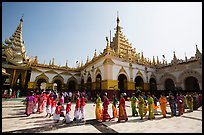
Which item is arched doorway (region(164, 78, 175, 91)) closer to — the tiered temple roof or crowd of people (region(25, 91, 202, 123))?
crowd of people (region(25, 91, 202, 123))

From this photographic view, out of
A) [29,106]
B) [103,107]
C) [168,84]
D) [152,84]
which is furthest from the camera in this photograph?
[152,84]

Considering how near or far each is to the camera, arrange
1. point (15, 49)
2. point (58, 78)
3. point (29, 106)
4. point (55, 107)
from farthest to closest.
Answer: point (15, 49) → point (58, 78) → point (29, 106) → point (55, 107)

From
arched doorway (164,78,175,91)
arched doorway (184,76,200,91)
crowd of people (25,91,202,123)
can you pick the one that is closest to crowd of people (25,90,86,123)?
crowd of people (25,91,202,123)

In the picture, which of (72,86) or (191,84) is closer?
(191,84)

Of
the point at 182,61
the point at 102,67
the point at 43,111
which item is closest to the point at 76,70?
the point at 102,67

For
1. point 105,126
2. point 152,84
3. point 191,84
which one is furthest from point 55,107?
point 191,84

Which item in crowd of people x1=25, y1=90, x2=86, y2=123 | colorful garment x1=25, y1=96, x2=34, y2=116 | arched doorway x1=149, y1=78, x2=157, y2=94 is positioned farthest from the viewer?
arched doorway x1=149, y1=78, x2=157, y2=94

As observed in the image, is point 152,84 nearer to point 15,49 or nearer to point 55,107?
point 55,107

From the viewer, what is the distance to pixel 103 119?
6.50m

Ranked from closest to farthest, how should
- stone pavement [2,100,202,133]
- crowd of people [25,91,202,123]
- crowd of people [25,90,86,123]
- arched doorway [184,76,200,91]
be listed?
1. stone pavement [2,100,202,133]
2. crowd of people [25,90,86,123]
3. crowd of people [25,91,202,123]
4. arched doorway [184,76,200,91]

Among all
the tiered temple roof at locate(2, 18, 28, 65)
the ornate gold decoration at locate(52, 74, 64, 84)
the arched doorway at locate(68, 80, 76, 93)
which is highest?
the tiered temple roof at locate(2, 18, 28, 65)

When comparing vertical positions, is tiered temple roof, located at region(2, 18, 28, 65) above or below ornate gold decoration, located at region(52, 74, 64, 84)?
above

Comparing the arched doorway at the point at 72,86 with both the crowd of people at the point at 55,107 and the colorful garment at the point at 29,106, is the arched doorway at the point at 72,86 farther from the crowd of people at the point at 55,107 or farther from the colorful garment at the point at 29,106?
the colorful garment at the point at 29,106

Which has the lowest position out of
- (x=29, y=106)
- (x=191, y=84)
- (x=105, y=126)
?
(x=105, y=126)
